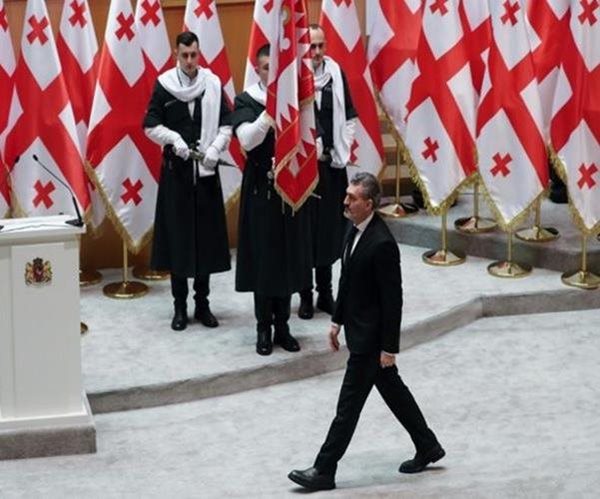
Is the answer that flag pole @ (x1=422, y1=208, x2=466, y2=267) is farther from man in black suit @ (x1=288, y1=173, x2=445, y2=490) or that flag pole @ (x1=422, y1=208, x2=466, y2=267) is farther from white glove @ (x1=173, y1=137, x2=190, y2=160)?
man in black suit @ (x1=288, y1=173, x2=445, y2=490)

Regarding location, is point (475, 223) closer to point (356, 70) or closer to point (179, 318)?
Answer: point (356, 70)

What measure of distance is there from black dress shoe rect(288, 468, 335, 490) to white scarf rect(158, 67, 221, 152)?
7.26 ft

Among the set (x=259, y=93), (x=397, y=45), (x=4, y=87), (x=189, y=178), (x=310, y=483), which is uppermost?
(x=397, y=45)

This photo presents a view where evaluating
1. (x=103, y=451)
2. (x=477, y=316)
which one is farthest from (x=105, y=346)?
(x=477, y=316)

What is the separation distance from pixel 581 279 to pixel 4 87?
3.69 meters

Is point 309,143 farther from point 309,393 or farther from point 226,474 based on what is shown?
point 226,474

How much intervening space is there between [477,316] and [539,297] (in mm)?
412

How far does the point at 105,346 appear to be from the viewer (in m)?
8.84

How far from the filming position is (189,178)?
29.2ft

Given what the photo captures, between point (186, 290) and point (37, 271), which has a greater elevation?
point (37, 271)

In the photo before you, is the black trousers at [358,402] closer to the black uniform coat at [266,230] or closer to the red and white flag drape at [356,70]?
the black uniform coat at [266,230]

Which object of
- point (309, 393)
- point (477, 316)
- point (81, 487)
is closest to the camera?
point (81, 487)

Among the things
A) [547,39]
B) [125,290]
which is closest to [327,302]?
[125,290]

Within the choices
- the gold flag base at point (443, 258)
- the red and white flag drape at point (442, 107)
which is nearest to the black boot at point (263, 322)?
the gold flag base at point (443, 258)
